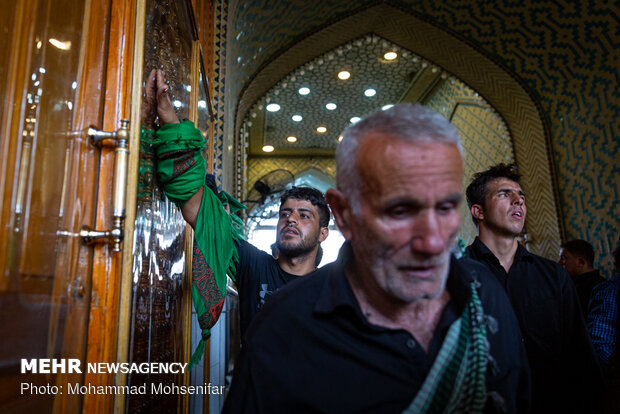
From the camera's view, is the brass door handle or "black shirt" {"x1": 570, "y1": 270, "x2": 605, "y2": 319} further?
"black shirt" {"x1": 570, "y1": 270, "x2": 605, "y2": 319}

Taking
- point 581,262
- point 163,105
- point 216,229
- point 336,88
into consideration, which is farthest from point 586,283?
point 336,88

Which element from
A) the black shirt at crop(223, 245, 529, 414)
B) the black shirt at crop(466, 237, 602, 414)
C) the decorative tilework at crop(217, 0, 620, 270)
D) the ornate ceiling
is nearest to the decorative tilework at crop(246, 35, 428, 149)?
the ornate ceiling

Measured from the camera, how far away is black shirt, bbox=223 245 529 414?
106cm

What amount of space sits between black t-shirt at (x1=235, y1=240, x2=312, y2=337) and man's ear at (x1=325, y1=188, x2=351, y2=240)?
1.35 metres

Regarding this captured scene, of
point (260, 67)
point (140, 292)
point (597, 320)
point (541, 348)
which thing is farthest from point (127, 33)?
point (260, 67)

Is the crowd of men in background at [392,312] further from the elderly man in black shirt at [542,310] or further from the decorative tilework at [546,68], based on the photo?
the decorative tilework at [546,68]

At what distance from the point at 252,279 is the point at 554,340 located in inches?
63.6

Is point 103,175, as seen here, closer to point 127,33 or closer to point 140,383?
point 127,33

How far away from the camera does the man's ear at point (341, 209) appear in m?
1.22

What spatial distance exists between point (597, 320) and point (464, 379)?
2.00 metres

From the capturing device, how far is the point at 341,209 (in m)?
1.25

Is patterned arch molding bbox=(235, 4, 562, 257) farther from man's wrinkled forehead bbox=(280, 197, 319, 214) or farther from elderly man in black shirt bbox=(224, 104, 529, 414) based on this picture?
elderly man in black shirt bbox=(224, 104, 529, 414)

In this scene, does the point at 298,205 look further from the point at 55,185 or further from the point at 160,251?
the point at 55,185

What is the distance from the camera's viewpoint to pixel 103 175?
137cm
